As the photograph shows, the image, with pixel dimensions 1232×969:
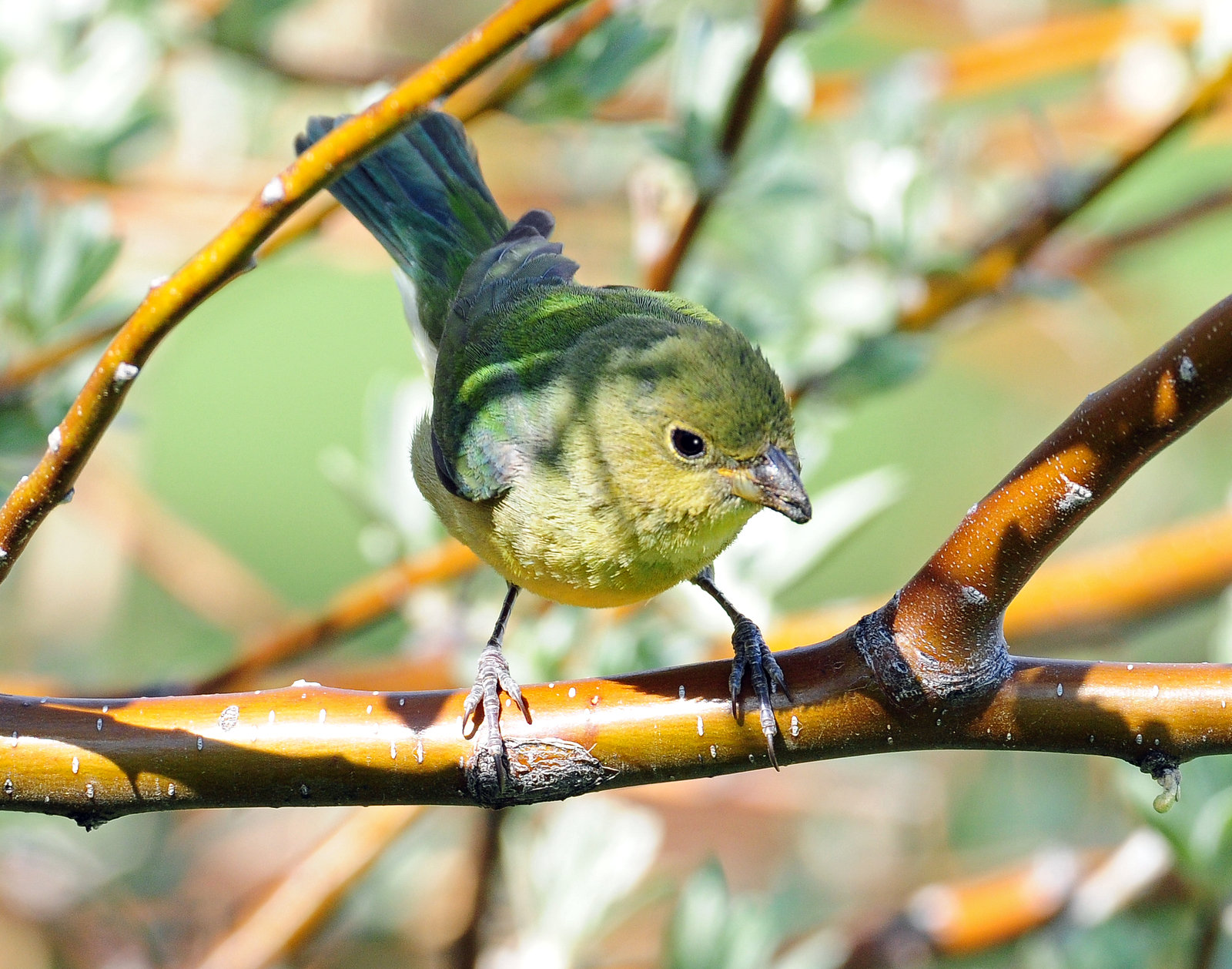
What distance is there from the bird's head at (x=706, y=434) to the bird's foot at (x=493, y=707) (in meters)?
0.43

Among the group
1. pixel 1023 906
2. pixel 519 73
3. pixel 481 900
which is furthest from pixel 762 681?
pixel 1023 906

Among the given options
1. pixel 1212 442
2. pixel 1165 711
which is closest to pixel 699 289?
pixel 1165 711

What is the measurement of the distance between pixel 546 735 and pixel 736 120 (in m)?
1.30

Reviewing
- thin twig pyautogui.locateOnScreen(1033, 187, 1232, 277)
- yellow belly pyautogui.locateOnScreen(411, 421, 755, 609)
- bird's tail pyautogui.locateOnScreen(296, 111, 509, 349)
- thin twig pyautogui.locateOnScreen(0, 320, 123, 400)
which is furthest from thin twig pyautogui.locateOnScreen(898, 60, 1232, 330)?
thin twig pyautogui.locateOnScreen(0, 320, 123, 400)

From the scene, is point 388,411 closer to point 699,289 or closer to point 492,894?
point 699,289

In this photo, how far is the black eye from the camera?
7.52 ft

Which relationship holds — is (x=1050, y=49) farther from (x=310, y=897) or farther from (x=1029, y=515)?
(x=310, y=897)

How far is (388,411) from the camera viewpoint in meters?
3.24

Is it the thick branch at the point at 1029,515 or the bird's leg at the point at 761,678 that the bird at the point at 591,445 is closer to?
the bird's leg at the point at 761,678

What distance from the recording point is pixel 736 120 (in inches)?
101

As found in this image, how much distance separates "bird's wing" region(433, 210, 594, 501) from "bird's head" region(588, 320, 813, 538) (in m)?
0.26

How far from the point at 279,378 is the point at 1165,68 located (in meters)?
5.34

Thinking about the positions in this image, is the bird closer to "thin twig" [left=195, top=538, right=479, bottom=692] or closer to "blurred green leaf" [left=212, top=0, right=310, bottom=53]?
"thin twig" [left=195, top=538, right=479, bottom=692]

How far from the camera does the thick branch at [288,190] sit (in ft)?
4.30
